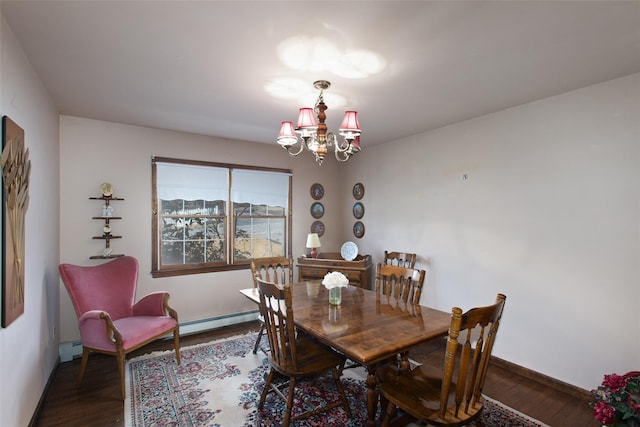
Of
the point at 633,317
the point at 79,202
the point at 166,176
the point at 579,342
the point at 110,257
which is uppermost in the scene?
the point at 166,176

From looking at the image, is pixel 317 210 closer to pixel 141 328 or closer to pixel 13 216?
pixel 141 328

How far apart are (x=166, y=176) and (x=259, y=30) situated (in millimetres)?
2653

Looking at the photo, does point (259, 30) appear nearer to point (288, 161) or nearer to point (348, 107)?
point (348, 107)

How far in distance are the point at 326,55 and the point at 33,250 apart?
100 inches

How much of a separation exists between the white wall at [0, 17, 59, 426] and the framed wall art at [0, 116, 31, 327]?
0.10 m

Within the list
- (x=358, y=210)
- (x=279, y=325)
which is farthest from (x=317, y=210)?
(x=279, y=325)

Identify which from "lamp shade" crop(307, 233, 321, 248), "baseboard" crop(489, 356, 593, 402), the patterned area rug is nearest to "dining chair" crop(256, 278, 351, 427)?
the patterned area rug

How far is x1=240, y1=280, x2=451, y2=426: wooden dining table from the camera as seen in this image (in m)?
Answer: 1.71

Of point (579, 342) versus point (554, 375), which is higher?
point (579, 342)

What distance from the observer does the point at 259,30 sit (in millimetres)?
1768

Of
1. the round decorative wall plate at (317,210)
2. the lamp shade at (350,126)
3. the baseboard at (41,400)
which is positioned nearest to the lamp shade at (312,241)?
the round decorative wall plate at (317,210)

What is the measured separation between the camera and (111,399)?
2.51 metres

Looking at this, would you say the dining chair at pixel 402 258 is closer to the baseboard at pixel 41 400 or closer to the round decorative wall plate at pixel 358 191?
the round decorative wall plate at pixel 358 191

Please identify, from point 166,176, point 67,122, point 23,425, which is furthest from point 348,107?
point 23,425
